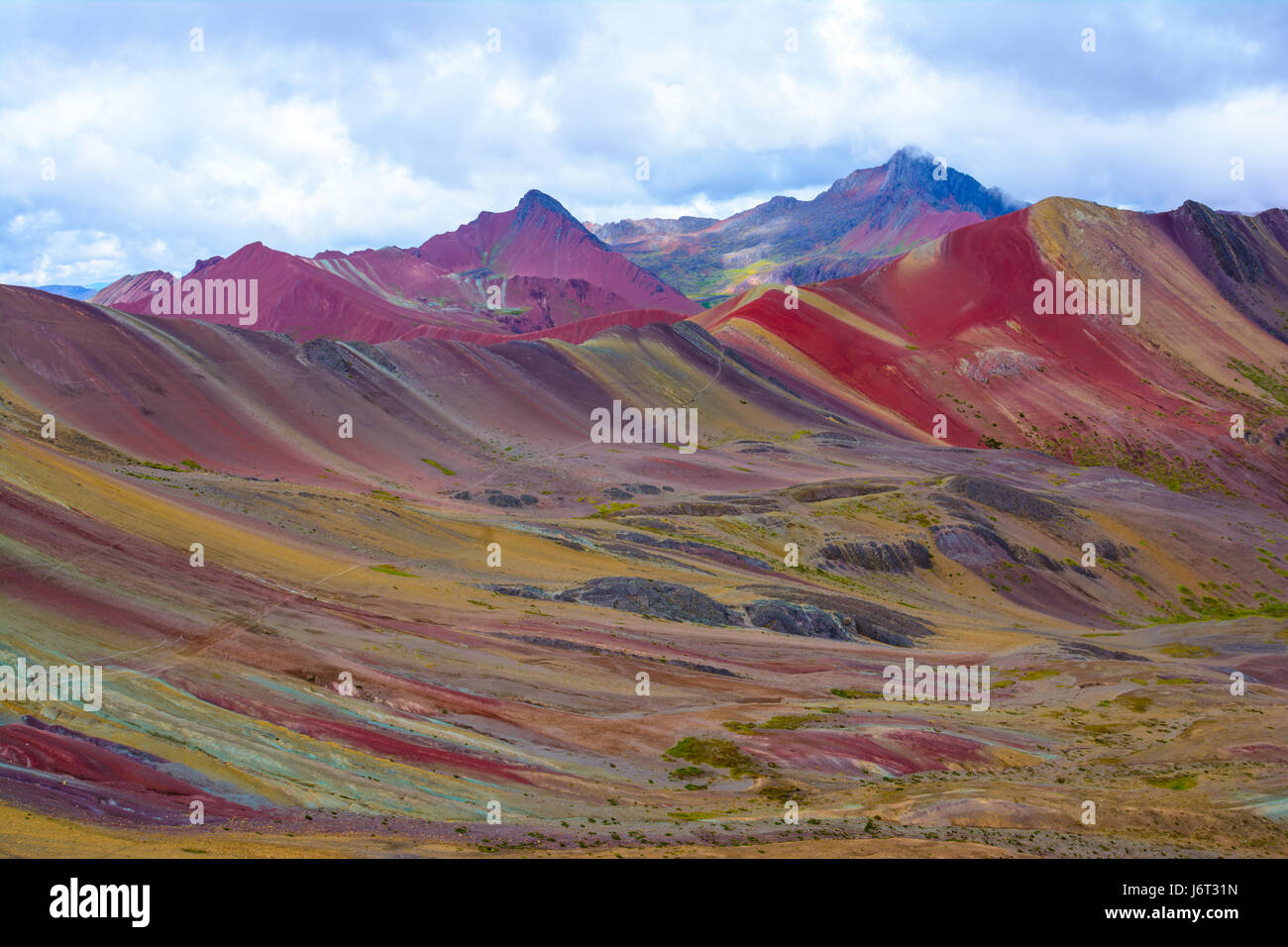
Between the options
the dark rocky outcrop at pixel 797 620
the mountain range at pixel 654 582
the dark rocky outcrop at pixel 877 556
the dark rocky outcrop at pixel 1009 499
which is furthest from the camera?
the dark rocky outcrop at pixel 1009 499

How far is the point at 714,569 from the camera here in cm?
7056

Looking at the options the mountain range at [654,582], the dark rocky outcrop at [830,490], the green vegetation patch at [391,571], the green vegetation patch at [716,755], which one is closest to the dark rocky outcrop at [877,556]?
the mountain range at [654,582]

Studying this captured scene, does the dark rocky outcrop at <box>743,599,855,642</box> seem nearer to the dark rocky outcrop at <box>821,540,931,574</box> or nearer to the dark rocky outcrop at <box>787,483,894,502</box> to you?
the dark rocky outcrop at <box>821,540,931,574</box>

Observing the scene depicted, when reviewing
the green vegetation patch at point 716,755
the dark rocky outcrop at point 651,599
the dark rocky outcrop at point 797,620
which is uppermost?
the dark rocky outcrop at point 651,599

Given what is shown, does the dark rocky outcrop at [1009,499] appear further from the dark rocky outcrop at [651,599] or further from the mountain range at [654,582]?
the dark rocky outcrop at [651,599]

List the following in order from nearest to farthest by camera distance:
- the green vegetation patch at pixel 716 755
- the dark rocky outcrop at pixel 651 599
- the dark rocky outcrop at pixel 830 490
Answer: the green vegetation patch at pixel 716 755
the dark rocky outcrop at pixel 651 599
the dark rocky outcrop at pixel 830 490

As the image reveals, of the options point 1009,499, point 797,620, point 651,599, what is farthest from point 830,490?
point 651,599

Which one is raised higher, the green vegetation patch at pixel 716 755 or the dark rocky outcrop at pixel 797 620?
the dark rocky outcrop at pixel 797 620

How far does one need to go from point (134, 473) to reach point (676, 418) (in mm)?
71377

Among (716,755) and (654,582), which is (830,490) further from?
(716,755)

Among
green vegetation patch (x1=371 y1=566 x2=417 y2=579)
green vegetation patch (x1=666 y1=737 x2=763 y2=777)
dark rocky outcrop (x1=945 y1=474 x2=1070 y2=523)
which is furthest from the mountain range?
green vegetation patch (x1=371 y1=566 x2=417 y2=579)

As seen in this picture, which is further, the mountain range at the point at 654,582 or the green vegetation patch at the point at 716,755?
the green vegetation patch at the point at 716,755

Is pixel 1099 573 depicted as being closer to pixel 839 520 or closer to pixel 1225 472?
pixel 839 520
